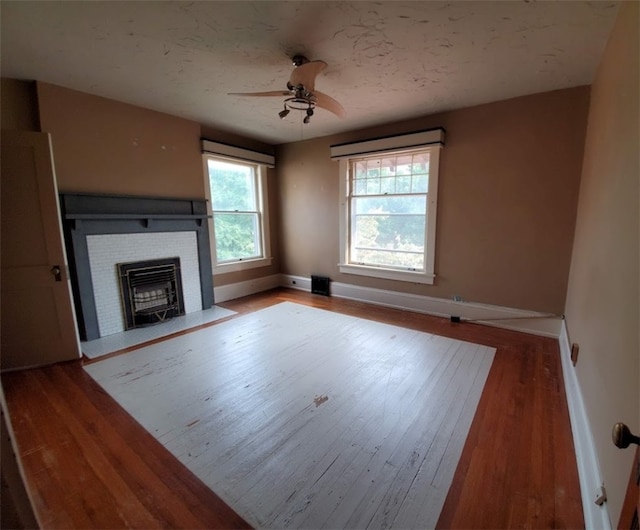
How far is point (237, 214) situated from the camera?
4.66 meters

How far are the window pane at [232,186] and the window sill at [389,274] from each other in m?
1.88

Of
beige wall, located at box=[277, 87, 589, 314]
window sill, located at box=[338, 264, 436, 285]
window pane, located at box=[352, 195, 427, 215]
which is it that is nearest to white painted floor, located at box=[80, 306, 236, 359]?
window sill, located at box=[338, 264, 436, 285]

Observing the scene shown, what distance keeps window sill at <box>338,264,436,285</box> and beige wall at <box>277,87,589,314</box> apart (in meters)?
0.09

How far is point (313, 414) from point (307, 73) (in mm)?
2486

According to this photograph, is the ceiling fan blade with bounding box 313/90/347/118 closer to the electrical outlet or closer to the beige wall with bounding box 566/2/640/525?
the beige wall with bounding box 566/2/640/525

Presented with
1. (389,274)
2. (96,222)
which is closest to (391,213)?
(389,274)

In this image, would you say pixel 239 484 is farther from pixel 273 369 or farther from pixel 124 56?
pixel 124 56

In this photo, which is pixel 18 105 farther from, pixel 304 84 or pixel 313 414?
pixel 313 414

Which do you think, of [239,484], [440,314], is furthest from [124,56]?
[440,314]

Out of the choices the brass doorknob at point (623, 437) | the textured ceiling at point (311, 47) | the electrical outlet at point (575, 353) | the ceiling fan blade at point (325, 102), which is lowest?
the electrical outlet at point (575, 353)

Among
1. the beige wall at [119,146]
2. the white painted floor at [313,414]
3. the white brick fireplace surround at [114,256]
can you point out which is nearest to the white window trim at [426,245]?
the white painted floor at [313,414]

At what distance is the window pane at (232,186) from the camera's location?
4.28 meters

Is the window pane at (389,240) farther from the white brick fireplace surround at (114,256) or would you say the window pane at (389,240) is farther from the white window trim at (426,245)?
the white brick fireplace surround at (114,256)

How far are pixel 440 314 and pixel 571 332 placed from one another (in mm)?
1428
